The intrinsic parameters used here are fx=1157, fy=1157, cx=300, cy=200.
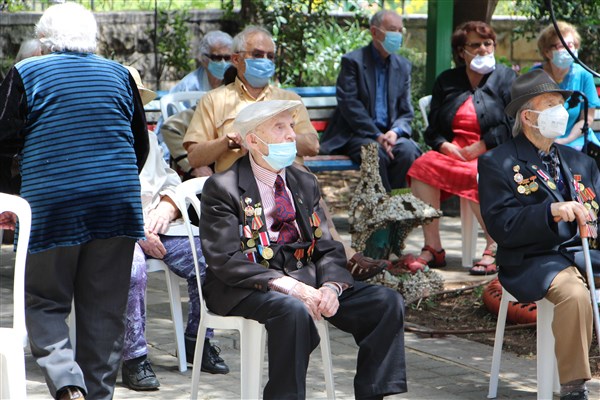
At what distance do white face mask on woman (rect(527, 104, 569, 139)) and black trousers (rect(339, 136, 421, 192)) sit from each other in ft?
9.51

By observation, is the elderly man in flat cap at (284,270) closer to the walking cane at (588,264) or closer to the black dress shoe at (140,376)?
the black dress shoe at (140,376)

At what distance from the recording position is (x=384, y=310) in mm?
4789

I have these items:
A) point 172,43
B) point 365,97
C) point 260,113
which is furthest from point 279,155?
point 172,43

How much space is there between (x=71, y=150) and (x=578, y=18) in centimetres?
794

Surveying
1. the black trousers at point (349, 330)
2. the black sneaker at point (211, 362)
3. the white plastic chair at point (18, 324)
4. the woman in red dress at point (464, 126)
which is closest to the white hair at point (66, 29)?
the white plastic chair at point (18, 324)

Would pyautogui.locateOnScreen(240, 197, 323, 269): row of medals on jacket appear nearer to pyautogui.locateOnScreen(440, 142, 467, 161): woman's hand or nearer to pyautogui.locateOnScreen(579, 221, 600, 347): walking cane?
pyautogui.locateOnScreen(579, 221, 600, 347): walking cane

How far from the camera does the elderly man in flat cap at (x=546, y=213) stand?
16.4 ft

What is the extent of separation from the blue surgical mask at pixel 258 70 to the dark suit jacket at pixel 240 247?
154 centimetres

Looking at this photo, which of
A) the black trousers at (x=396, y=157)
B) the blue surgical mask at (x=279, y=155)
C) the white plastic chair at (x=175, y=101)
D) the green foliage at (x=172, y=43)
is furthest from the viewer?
the green foliage at (x=172, y=43)

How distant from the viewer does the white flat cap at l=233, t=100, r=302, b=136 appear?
16.5 feet

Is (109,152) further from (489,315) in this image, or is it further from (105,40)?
(105,40)

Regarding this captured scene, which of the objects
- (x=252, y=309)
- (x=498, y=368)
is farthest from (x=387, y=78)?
(x=252, y=309)

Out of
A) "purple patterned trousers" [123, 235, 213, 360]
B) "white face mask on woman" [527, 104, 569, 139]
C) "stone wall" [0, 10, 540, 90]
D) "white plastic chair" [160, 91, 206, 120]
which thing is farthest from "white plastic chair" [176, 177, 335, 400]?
"stone wall" [0, 10, 540, 90]

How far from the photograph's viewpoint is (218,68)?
8.06 m
